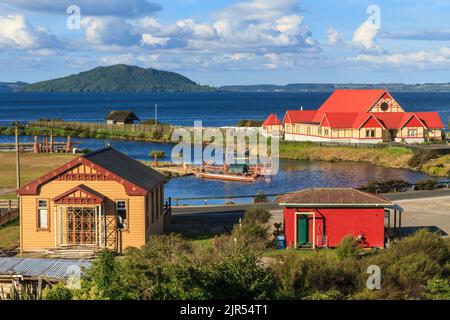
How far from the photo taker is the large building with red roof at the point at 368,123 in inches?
3071

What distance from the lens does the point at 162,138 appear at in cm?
10250

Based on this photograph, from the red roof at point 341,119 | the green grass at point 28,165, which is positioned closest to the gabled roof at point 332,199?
the green grass at point 28,165

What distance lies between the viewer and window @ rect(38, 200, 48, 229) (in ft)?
91.0

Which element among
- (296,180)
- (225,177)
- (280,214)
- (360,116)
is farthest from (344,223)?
(360,116)

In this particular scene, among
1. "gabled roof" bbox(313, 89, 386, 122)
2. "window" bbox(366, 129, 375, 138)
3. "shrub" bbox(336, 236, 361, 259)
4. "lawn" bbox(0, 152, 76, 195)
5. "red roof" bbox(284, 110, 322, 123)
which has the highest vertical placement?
"gabled roof" bbox(313, 89, 386, 122)

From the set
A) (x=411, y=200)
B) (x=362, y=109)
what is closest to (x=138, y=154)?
(x=362, y=109)

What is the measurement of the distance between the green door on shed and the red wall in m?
0.16

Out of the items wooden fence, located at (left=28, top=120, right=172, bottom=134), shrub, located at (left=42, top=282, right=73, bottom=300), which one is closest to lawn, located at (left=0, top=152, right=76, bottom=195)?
shrub, located at (left=42, top=282, right=73, bottom=300)

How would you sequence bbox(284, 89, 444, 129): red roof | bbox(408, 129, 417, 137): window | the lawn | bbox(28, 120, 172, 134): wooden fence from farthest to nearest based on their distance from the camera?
bbox(28, 120, 172, 134): wooden fence → bbox(284, 89, 444, 129): red roof → bbox(408, 129, 417, 137): window → the lawn

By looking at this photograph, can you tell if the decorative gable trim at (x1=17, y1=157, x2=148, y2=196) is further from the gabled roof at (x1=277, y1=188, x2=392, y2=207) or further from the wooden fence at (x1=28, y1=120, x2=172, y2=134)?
the wooden fence at (x1=28, y1=120, x2=172, y2=134)

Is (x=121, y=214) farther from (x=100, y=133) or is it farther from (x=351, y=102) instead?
(x=100, y=133)

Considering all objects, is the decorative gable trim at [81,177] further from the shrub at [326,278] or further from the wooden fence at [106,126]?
the wooden fence at [106,126]

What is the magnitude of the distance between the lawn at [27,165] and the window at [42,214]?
1573 cm
